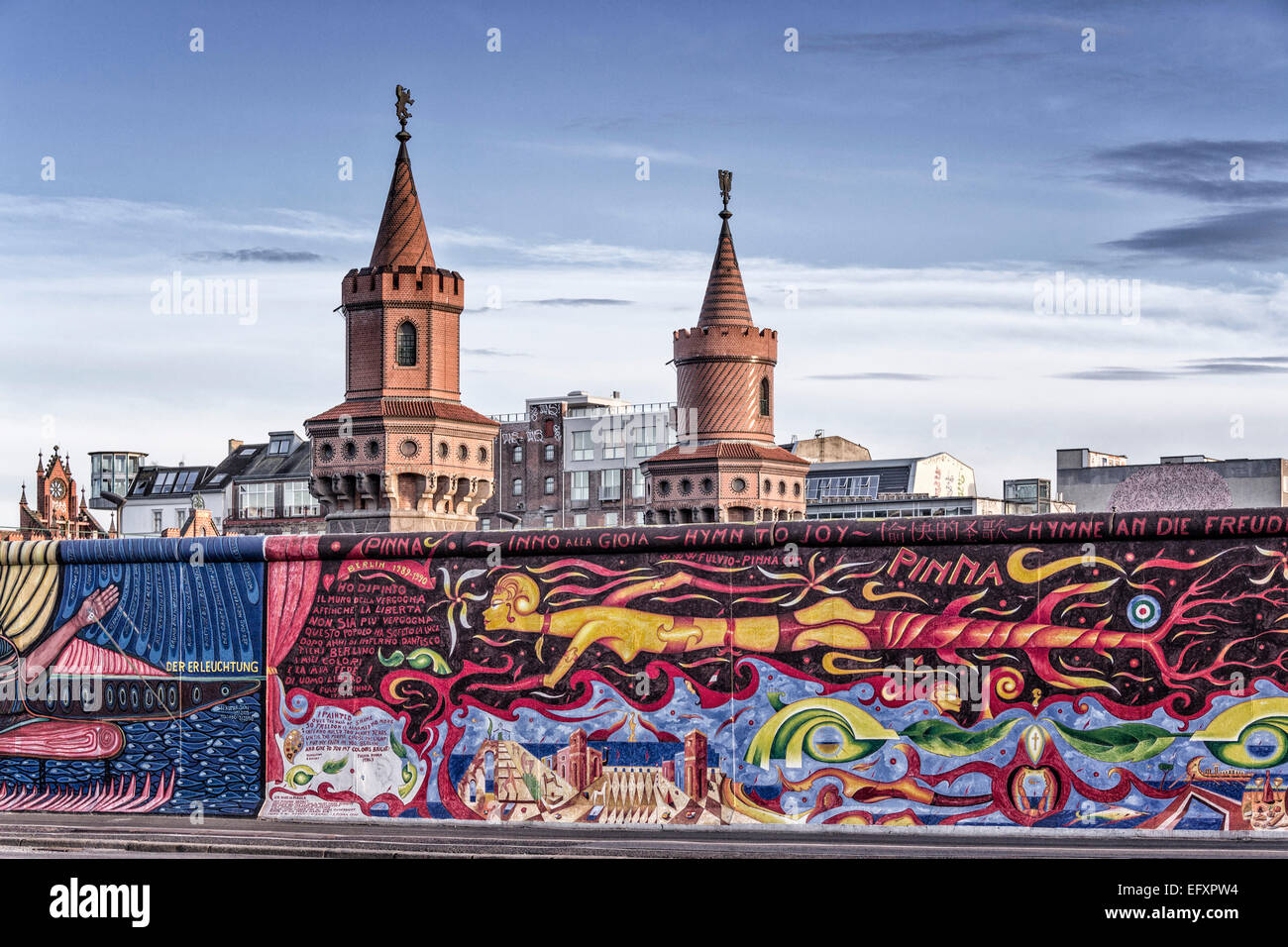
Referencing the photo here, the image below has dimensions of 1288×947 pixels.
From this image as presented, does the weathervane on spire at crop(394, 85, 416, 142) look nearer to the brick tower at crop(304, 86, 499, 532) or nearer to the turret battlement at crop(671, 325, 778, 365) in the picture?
the brick tower at crop(304, 86, 499, 532)

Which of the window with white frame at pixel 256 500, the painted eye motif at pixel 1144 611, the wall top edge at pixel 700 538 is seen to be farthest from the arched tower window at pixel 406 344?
the window with white frame at pixel 256 500

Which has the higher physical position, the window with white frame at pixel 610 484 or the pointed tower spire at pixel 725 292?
→ the pointed tower spire at pixel 725 292

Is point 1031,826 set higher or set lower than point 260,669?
lower

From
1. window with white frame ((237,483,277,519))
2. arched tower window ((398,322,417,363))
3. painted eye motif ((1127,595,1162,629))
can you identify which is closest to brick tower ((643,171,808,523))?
arched tower window ((398,322,417,363))

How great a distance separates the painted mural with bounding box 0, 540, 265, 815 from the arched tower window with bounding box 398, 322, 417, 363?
41585mm

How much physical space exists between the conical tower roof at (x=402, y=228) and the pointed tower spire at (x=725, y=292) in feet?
53.1

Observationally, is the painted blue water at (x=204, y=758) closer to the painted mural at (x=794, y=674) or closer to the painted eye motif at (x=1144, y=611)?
the painted mural at (x=794, y=674)

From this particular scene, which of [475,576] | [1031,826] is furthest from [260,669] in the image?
[1031,826]

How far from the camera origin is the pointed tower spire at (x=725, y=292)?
248 ft

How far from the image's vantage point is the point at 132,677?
21016mm

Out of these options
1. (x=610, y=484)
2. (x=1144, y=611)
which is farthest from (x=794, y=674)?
(x=610, y=484)

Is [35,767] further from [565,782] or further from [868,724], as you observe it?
[868,724]

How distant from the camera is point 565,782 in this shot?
19.4 metres
